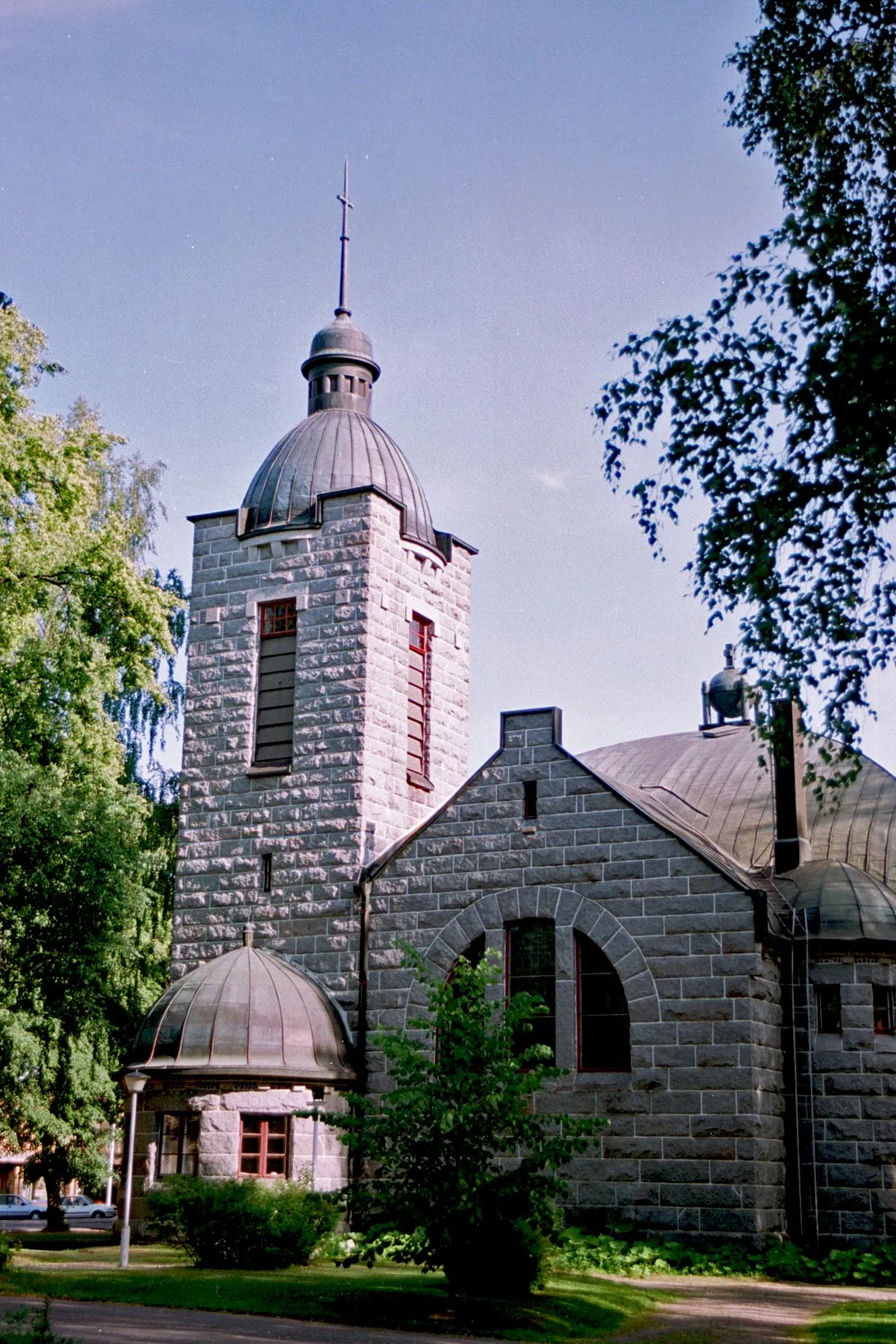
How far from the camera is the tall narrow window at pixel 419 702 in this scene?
24.5m

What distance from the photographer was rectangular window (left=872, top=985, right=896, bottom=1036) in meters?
20.0

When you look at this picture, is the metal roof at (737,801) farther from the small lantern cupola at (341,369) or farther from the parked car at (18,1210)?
the parked car at (18,1210)

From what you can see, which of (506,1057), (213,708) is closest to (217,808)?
(213,708)

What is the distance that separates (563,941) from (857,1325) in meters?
7.56

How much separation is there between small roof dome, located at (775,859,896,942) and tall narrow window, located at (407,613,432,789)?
6.30 metres

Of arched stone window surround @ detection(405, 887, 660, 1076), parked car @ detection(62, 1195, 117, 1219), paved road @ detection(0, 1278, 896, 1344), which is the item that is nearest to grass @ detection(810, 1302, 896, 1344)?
paved road @ detection(0, 1278, 896, 1344)

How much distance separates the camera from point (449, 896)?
21.7 meters

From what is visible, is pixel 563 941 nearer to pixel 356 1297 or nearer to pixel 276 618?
pixel 356 1297

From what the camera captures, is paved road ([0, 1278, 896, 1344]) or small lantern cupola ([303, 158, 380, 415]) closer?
paved road ([0, 1278, 896, 1344])

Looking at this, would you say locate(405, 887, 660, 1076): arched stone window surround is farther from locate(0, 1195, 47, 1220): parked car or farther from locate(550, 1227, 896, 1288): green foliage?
locate(0, 1195, 47, 1220): parked car

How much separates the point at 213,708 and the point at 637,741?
8.17 metres

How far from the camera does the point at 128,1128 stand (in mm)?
19609

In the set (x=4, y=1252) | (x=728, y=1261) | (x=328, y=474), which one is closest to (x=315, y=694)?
(x=328, y=474)

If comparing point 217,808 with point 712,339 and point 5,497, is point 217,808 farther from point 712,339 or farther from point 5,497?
point 712,339
